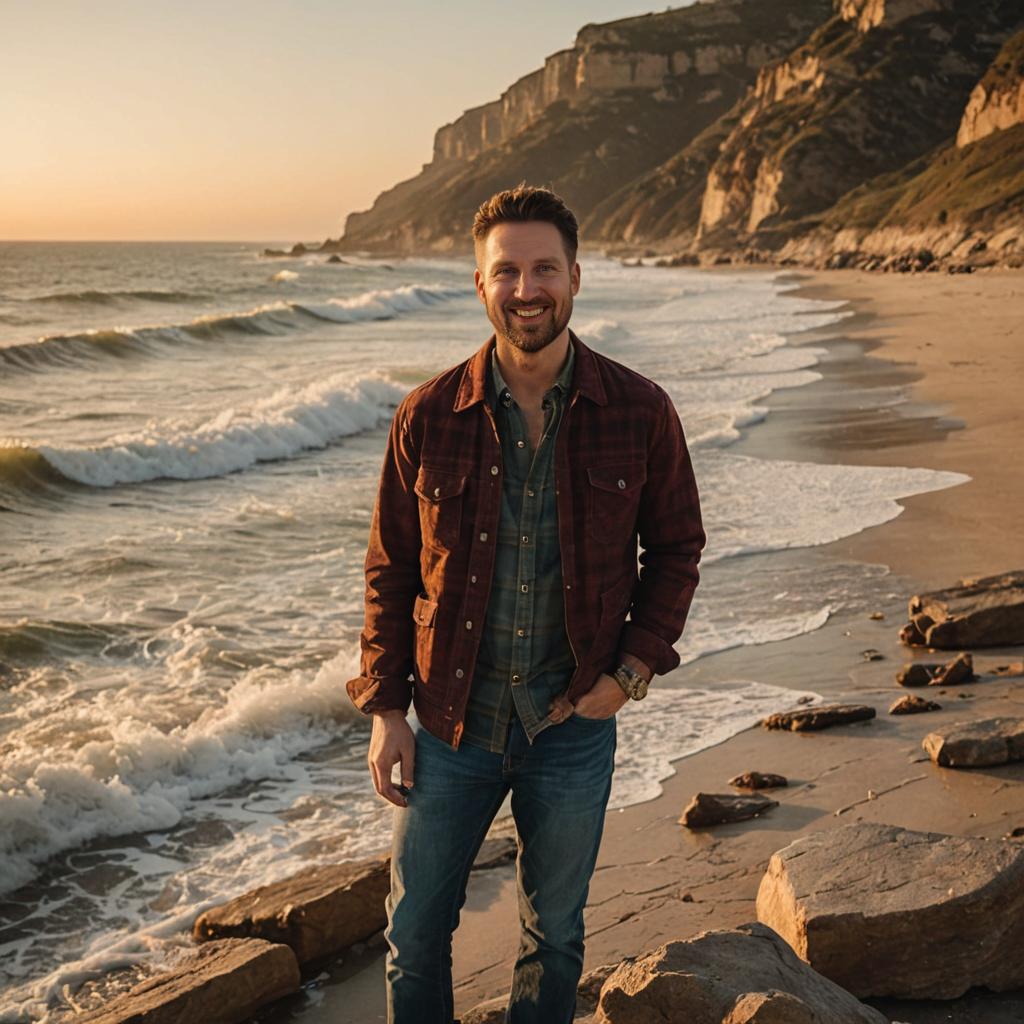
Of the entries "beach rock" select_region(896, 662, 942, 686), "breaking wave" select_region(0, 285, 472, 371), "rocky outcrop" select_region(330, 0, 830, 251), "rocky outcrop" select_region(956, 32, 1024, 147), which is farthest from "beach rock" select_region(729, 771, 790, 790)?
"rocky outcrop" select_region(330, 0, 830, 251)

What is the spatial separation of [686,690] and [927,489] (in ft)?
18.4

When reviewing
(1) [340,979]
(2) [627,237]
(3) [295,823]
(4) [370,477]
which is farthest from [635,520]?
(2) [627,237]

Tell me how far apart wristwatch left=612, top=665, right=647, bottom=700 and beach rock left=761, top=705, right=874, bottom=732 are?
3348 millimetres

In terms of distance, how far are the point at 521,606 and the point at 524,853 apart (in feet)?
2.03

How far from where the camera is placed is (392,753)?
109 inches

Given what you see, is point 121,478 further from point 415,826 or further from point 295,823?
point 415,826

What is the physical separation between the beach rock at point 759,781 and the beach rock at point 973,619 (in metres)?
2.13

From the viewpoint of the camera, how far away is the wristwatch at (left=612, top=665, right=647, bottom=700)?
2.74 meters

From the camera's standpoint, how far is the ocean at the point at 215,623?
503 centimetres

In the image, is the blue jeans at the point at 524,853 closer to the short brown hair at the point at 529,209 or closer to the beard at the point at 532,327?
the beard at the point at 532,327

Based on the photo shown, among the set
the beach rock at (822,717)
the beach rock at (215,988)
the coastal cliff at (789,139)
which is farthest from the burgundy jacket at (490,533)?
the coastal cliff at (789,139)

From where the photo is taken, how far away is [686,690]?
670 cm

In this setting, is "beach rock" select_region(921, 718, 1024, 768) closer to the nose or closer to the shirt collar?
the shirt collar

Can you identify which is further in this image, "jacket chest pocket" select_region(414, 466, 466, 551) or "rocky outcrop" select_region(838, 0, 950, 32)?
"rocky outcrop" select_region(838, 0, 950, 32)
